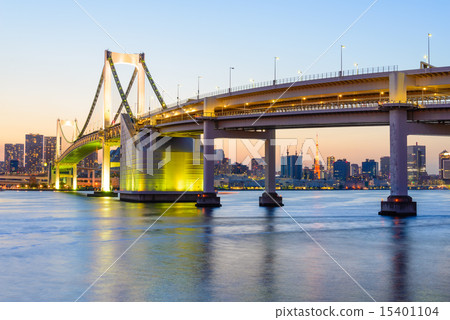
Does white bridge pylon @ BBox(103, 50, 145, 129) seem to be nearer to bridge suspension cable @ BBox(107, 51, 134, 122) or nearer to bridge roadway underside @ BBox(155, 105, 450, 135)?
bridge suspension cable @ BBox(107, 51, 134, 122)

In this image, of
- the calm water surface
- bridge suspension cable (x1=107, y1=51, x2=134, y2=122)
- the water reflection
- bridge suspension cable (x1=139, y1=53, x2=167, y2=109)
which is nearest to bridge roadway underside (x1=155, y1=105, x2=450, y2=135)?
the water reflection

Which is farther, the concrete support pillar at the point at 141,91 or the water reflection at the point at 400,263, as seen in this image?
the concrete support pillar at the point at 141,91

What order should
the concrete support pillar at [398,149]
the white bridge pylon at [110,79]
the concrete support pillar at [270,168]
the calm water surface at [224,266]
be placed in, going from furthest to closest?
the white bridge pylon at [110,79] < the concrete support pillar at [270,168] < the concrete support pillar at [398,149] < the calm water surface at [224,266]

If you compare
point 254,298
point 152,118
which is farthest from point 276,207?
point 254,298

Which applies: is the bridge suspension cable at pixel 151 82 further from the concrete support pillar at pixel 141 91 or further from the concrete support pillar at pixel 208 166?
the concrete support pillar at pixel 208 166

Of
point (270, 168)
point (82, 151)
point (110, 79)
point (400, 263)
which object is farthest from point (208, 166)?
point (82, 151)

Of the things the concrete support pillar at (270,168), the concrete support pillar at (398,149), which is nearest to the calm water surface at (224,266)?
the concrete support pillar at (398,149)
